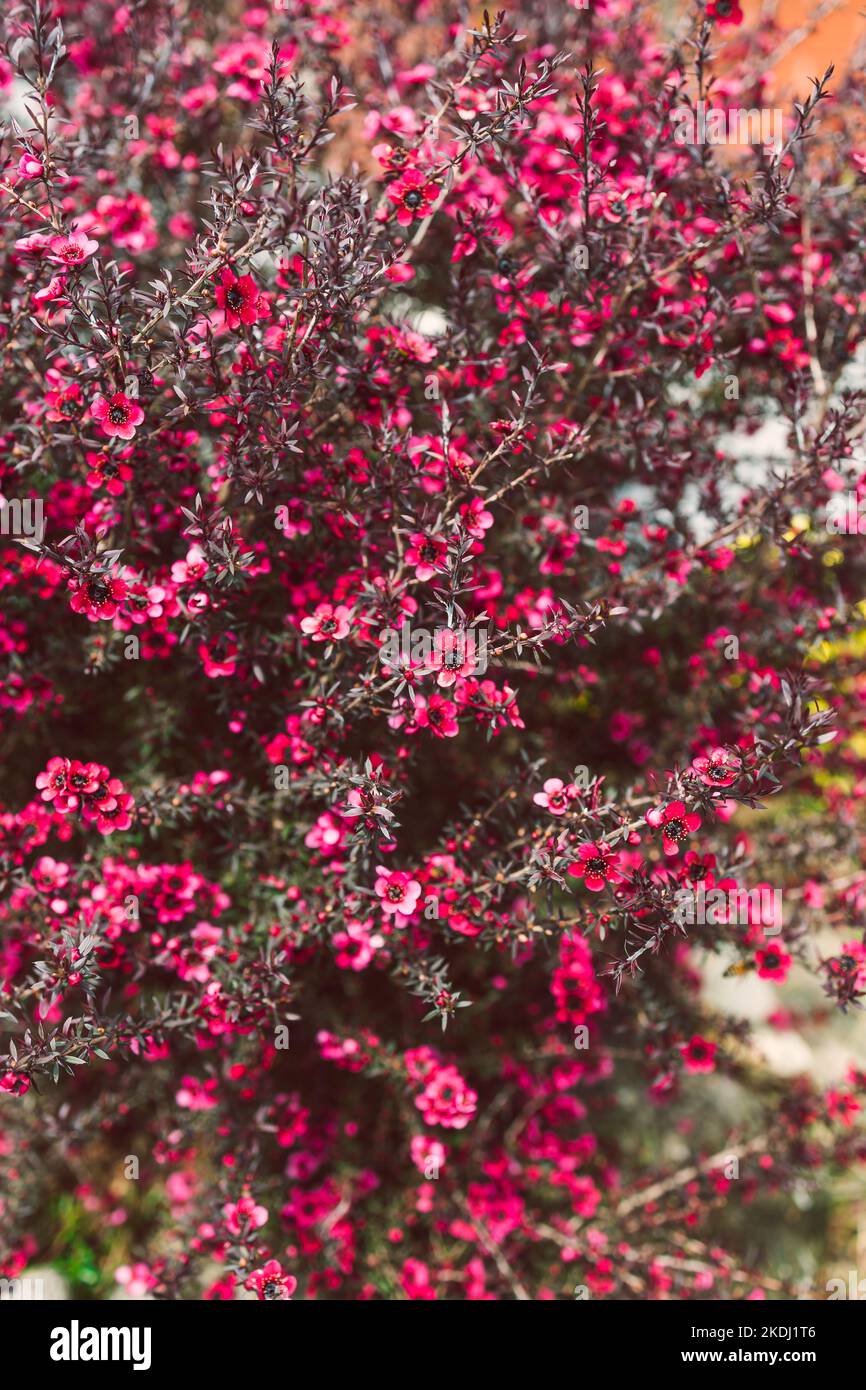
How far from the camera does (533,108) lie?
2592 mm

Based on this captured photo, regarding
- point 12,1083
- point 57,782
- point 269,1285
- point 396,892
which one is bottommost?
point 269,1285

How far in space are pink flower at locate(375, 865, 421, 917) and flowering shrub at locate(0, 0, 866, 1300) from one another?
1cm

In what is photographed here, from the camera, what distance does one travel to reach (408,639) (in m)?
2.08

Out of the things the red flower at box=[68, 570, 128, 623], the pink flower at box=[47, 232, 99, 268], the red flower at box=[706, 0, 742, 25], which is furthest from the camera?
the red flower at box=[706, 0, 742, 25]

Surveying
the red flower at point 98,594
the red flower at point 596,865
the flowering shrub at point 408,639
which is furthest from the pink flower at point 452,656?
the red flower at point 98,594

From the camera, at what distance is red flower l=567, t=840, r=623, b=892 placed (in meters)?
2.00

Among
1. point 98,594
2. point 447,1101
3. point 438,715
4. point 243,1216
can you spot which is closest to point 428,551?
point 438,715

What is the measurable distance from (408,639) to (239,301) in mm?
908

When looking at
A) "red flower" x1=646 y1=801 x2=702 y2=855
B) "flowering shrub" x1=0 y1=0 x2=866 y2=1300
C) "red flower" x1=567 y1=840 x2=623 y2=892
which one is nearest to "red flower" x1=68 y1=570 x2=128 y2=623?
"flowering shrub" x1=0 y1=0 x2=866 y2=1300

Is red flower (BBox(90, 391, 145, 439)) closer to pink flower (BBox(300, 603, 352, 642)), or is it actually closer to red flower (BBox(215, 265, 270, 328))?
red flower (BBox(215, 265, 270, 328))

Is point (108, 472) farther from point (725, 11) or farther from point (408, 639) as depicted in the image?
point (725, 11)

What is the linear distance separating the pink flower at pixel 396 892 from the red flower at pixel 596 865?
0.41 m

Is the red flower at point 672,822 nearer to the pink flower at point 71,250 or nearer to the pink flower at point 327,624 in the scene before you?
the pink flower at point 327,624
